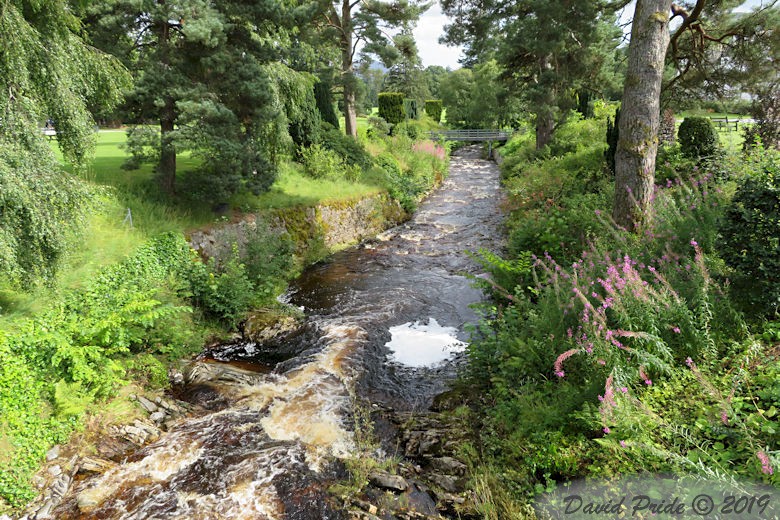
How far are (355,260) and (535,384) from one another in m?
8.02

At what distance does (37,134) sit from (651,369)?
736 cm

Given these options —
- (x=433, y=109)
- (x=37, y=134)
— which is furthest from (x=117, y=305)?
(x=433, y=109)

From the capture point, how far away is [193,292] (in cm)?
817

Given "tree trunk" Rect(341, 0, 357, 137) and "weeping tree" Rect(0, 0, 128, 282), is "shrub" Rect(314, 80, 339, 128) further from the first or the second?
"weeping tree" Rect(0, 0, 128, 282)

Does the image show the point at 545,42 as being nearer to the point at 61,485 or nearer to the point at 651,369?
the point at 651,369

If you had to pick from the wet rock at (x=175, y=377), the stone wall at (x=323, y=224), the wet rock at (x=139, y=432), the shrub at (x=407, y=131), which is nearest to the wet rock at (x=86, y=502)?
the wet rock at (x=139, y=432)

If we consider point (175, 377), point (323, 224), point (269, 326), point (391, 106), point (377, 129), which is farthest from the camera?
point (391, 106)

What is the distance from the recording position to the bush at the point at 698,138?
10430 millimetres

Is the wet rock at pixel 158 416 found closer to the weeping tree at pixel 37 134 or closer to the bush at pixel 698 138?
the weeping tree at pixel 37 134

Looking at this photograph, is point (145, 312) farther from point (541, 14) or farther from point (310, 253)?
point (541, 14)

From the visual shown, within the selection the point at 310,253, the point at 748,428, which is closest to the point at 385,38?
the point at 310,253

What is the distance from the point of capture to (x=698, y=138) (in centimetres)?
1064

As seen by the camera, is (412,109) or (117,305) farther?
(412,109)

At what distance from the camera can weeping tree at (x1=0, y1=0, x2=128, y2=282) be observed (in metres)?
4.56
